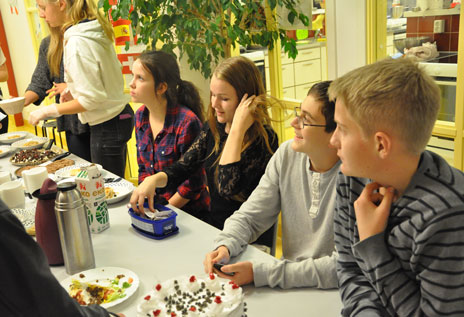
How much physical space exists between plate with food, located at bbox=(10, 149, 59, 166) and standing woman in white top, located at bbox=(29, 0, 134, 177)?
194 mm

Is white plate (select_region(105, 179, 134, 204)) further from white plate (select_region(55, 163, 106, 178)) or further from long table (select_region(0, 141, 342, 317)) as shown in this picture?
white plate (select_region(55, 163, 106, 178))

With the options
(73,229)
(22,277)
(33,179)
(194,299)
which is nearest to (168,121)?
(33,179)

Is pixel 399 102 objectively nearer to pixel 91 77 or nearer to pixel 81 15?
pixel 91 77

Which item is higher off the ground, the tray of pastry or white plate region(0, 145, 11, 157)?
white plate region(0, 145, 11, 157)

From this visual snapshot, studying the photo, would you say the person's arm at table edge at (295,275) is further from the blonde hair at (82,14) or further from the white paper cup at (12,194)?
the blonde hair at (82,14)

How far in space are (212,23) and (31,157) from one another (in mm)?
1317

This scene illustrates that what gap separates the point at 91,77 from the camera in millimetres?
2641

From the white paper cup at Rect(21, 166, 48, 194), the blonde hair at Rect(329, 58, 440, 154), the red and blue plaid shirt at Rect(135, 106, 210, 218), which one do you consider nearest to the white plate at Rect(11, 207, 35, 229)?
the white paper cup at Rect(21, 166, 48, 194)

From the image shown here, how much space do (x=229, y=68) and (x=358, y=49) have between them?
3.75 feet

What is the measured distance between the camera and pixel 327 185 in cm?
148

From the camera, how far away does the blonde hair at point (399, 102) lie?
0.94 meters

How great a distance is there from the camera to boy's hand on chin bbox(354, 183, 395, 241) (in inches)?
39.0

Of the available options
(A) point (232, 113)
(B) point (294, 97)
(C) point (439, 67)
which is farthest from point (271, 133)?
(B) point (294, 97)

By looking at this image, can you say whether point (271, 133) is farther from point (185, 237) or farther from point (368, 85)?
point (368, 85)
